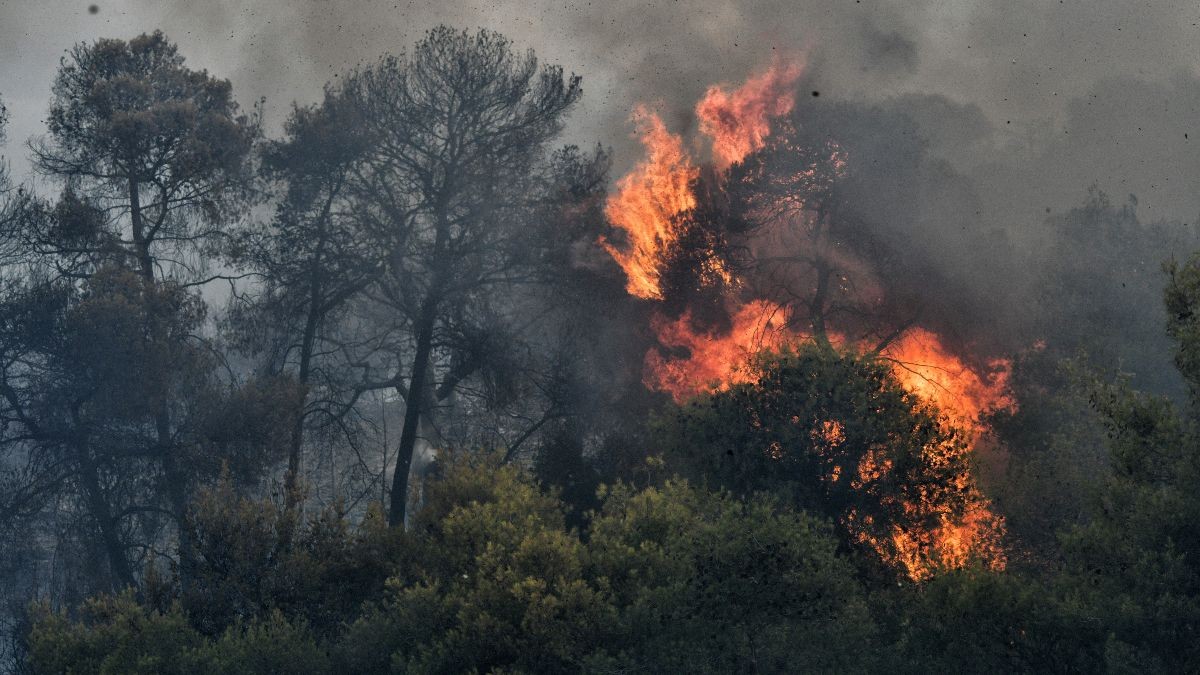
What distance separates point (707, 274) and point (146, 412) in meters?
15.9

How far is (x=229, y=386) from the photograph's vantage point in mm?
32562

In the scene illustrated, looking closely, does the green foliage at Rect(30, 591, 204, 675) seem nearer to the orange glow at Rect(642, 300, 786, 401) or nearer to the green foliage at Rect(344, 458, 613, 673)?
the green foliage at Rect(344, 458, 613, 673)

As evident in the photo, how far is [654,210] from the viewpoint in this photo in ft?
111

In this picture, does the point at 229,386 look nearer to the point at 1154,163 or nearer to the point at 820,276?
the point at 820,276

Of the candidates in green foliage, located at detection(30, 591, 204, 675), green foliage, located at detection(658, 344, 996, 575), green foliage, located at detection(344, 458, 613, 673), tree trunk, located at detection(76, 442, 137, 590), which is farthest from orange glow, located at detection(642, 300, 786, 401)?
green foliage, located at detection(30, 591, 204, 675)

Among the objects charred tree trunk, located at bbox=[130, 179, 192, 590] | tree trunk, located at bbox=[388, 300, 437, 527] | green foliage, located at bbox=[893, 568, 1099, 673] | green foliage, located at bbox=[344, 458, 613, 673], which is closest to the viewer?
green foliage, located at bbox=[893, 568, 1099, 673]

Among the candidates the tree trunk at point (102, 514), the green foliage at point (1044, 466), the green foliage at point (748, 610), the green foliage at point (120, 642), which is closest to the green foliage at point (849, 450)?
the green foliage at point (1044, 466)

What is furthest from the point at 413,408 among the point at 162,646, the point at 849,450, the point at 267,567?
the point at 849,450

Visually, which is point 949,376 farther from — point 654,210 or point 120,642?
point 120,642

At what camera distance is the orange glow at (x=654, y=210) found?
3362cm

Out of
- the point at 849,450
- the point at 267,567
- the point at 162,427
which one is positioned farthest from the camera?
the point at 162,427

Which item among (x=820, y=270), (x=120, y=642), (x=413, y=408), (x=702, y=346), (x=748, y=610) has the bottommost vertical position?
(x=120, y=642)

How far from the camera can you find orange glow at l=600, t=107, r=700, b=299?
33.6 metres

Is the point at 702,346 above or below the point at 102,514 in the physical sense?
above
